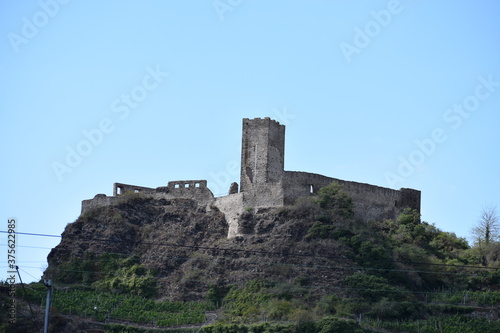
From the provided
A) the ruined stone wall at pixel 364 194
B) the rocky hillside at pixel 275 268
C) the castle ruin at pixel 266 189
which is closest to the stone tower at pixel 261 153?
the castle ruin at pixel 266 189

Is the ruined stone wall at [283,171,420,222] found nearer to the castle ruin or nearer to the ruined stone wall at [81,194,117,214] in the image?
the castle ruin

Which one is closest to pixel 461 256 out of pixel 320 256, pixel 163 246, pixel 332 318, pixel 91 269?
pixel 320 256

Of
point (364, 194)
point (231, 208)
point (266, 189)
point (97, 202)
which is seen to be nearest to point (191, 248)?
point (231, 208)

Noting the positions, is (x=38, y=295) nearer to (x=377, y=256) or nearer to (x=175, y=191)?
(x=175, y=191)

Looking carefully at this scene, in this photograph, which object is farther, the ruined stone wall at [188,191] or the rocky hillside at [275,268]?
the ruined stone wall at [188,191]

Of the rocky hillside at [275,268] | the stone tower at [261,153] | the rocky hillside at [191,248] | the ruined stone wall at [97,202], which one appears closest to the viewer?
the rocky hillside at [275,268]

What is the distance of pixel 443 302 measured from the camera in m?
61.0

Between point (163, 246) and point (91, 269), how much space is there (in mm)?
4714

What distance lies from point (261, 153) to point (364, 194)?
7306 millimetres

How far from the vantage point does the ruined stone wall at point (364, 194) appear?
66812mm

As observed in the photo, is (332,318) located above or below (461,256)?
below

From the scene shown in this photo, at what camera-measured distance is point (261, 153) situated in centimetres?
6900

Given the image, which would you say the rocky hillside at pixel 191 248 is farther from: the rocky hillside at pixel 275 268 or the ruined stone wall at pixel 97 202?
the ruined stone wall at pixel 97 202

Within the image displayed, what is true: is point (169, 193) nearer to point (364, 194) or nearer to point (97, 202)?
point (97, 202)
